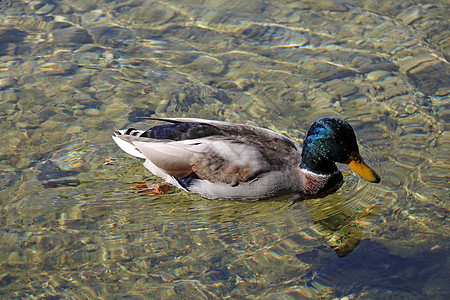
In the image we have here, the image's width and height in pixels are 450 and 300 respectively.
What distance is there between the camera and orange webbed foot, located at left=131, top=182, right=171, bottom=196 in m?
5.90

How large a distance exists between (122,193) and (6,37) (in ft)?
12.4

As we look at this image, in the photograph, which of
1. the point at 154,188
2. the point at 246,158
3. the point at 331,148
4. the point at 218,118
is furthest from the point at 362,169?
the point at 154,188

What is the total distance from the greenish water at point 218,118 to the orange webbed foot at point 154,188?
11 centimetres

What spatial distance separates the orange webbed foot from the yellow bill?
188cm

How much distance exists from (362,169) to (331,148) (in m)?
0.38

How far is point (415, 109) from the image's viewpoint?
23.2 ft

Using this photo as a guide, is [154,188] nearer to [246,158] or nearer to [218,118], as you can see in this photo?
[246,158]

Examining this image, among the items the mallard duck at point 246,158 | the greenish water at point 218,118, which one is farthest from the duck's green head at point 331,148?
the greenish water at point 218,118

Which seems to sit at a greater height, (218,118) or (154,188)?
(218,118)

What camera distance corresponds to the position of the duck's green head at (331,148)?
5582mm

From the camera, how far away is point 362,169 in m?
5.71

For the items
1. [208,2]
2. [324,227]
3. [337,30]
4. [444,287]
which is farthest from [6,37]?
[444,287]

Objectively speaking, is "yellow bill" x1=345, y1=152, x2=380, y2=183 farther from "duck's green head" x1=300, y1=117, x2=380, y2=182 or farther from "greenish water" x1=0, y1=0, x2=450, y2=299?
"greenish water" x1=0, y1=0, x2=450, y2=299

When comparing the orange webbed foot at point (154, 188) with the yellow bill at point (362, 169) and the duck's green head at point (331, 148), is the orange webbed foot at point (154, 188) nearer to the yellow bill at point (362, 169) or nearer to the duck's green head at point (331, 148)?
the duck's green head at point (331, 148)
